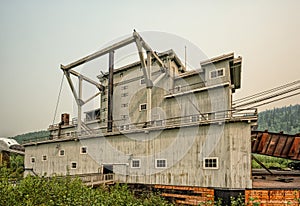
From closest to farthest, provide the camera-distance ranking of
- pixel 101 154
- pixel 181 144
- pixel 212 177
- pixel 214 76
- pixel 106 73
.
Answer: pixel 212 177 < pixel 181 144 < pixel 214 76 < pixel 101 154 < pixel 106 73

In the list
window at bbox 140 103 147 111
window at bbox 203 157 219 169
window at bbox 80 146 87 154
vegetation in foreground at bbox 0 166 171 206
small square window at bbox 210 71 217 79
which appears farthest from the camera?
window at bbox 140 103 147 111

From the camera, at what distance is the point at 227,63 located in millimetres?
16734

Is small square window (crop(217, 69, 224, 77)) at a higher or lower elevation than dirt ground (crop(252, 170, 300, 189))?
higher

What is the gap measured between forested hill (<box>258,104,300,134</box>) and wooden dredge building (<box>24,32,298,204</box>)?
83.7 m

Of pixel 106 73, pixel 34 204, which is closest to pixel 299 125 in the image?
pixel 106 73

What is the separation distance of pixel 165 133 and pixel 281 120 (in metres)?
109

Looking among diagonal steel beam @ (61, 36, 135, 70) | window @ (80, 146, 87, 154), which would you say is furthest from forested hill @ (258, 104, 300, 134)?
window @ (80, 146, 87, 154)

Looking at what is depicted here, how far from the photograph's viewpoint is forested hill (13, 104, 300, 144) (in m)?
96.9

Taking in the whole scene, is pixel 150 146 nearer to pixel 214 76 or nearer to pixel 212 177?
pixel 212 177

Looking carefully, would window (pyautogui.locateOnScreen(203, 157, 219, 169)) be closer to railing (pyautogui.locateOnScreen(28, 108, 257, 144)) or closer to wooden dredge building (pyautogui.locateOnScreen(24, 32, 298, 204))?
wooden dredge building (pyautogui.locateOnScreen(24, 32, 298, 204))

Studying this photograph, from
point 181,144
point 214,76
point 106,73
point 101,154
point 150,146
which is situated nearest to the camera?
point 181,144

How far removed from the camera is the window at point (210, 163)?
13.6 metres

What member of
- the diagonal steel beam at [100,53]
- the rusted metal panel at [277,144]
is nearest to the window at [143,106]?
the diagonal steel beam at [100,53]

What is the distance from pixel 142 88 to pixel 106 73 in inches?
215
